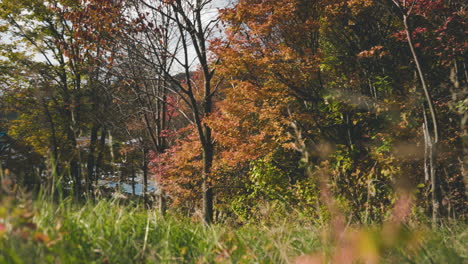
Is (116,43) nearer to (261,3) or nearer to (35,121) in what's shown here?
(261,3)

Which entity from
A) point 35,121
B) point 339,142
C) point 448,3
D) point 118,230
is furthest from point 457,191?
point 35,121

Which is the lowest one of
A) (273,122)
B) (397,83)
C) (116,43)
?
(273,122)

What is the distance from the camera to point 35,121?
14688 mm

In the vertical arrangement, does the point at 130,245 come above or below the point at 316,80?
below

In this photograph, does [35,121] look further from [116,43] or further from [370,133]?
[370,133]

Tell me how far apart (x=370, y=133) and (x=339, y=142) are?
0.97 m

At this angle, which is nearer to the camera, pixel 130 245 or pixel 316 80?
pixel 130 245

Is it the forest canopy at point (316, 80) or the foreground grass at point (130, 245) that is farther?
the forest canopy at point (316, 80)

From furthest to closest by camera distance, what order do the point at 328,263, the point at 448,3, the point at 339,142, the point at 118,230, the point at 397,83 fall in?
the point at 339,142 < the point at 397,83 < the point at 448,3 < the point at 118,230 < the point at 328,263

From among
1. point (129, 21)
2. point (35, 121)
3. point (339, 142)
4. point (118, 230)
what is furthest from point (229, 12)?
point (35, 121)

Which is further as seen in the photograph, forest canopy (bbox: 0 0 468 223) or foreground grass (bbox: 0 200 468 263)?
forest canopy (bbox: 0 0 468 223)

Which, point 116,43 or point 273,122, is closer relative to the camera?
point 116,43

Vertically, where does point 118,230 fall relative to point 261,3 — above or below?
below

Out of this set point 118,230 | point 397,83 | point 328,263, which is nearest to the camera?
point 328,263
